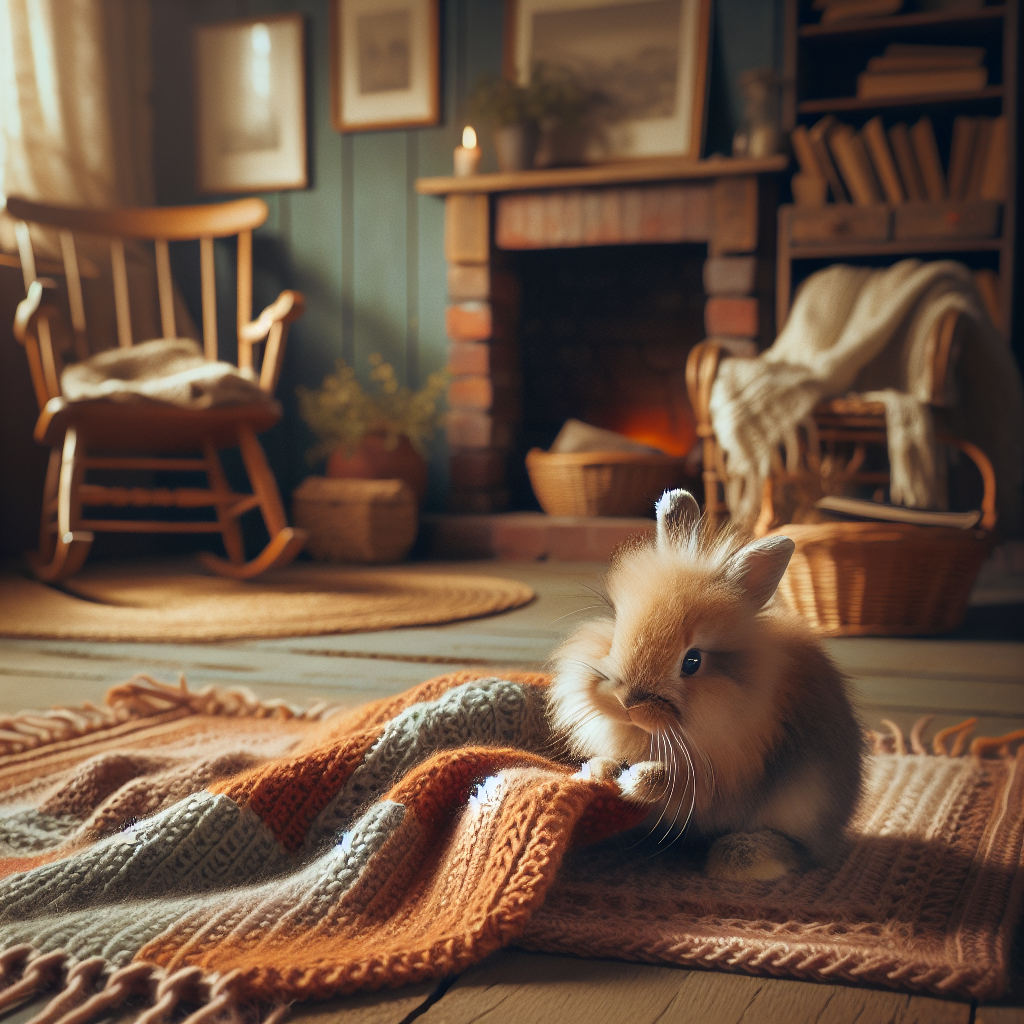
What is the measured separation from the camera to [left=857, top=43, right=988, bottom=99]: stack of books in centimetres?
289

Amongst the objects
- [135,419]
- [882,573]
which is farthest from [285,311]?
[882,573]

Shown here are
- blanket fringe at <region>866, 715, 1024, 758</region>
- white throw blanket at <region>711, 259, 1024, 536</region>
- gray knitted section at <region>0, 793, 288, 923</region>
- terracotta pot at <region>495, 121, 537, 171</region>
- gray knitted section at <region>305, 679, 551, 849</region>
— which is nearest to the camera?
gray knitted section at <region>0, 793, 288, 923</region>

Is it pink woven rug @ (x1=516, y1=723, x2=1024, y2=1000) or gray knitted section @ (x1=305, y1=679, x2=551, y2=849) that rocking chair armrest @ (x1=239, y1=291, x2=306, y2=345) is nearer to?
gray knitted section @ (x1=305, y1=679, x2=551, y2=849)

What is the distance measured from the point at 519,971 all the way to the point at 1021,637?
1.54 m

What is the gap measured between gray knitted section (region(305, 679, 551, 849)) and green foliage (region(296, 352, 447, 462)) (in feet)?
8.15

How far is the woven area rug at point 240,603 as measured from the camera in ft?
6.31

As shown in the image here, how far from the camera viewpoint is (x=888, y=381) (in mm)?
2600

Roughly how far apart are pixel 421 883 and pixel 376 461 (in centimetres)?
264

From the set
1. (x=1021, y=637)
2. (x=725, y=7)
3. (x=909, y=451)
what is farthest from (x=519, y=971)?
(x=725, y=7)

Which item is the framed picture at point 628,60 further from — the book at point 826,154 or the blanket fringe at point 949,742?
the blanket fringe at point 949,742

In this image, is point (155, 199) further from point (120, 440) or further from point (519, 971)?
point (519, 971)

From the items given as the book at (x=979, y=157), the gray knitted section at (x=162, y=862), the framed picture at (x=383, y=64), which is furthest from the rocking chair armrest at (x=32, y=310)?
the book at (x=979, y=157)

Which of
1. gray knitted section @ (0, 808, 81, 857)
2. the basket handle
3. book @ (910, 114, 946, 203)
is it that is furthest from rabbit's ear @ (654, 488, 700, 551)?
book @ (910, 114, 946, 203)

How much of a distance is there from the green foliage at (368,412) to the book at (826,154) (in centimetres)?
128
